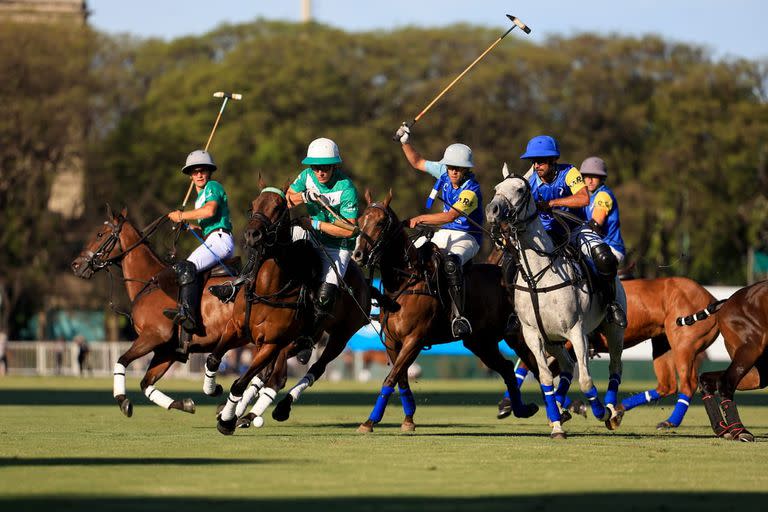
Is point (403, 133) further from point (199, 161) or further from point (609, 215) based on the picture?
point (609, 215)

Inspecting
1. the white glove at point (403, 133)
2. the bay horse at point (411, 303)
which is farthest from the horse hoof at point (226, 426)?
the white glove at point (403, 133)

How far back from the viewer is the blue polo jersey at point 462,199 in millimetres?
17859

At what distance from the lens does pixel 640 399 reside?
19312mm

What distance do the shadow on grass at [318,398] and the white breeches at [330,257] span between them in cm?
984

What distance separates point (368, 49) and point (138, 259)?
5200cm

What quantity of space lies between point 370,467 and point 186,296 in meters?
6.43

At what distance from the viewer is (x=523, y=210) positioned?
15.5 m

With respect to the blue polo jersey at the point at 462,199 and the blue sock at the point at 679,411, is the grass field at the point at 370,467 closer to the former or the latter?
the blue sock at the point at 679,411

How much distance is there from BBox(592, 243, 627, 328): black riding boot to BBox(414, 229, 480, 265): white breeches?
72.9 inches

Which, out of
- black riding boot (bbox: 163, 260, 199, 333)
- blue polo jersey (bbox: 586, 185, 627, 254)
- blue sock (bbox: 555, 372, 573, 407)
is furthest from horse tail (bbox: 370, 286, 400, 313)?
blue polo jersey (bbox: 586, 185, 627, 254)

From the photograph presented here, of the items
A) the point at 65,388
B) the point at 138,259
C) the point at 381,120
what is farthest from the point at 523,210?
the point at 381,120

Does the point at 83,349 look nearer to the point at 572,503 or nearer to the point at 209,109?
the point at 209,109

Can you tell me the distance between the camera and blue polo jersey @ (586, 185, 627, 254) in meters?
18.2

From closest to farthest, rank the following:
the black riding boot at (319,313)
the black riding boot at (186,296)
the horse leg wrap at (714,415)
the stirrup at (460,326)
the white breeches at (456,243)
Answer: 1. the black riding boot at (319,313)
2. the horse leg wrap at (714,415)
3. the stirrup at (460,326)
4. the black riding boot at (186,296)
5. the white breeches at (456,243)
